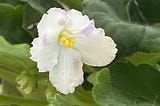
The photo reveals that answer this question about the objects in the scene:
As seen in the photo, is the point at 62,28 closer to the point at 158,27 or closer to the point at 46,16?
the point at 46,16

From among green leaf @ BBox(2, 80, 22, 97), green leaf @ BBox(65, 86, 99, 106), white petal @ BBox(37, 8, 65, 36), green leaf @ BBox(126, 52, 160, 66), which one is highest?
white petal @ BBox(37, 8, 65, 36)

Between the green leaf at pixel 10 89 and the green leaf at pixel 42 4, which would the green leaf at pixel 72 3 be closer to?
the green leaf at pixel 42 4

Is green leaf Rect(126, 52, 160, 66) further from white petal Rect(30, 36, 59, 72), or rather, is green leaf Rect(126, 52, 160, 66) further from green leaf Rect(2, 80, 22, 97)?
green leaf Rect(2, 80, 22, 97)

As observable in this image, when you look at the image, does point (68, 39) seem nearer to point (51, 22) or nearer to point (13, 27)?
point (51, 22)

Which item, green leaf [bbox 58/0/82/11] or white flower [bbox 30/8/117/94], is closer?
white flower [bbox 30/8/117/94]

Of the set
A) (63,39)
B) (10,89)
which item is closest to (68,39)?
(63,39)

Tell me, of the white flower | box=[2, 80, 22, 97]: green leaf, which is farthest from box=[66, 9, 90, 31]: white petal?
box=[2, 80, 22, 97]: green leaf
